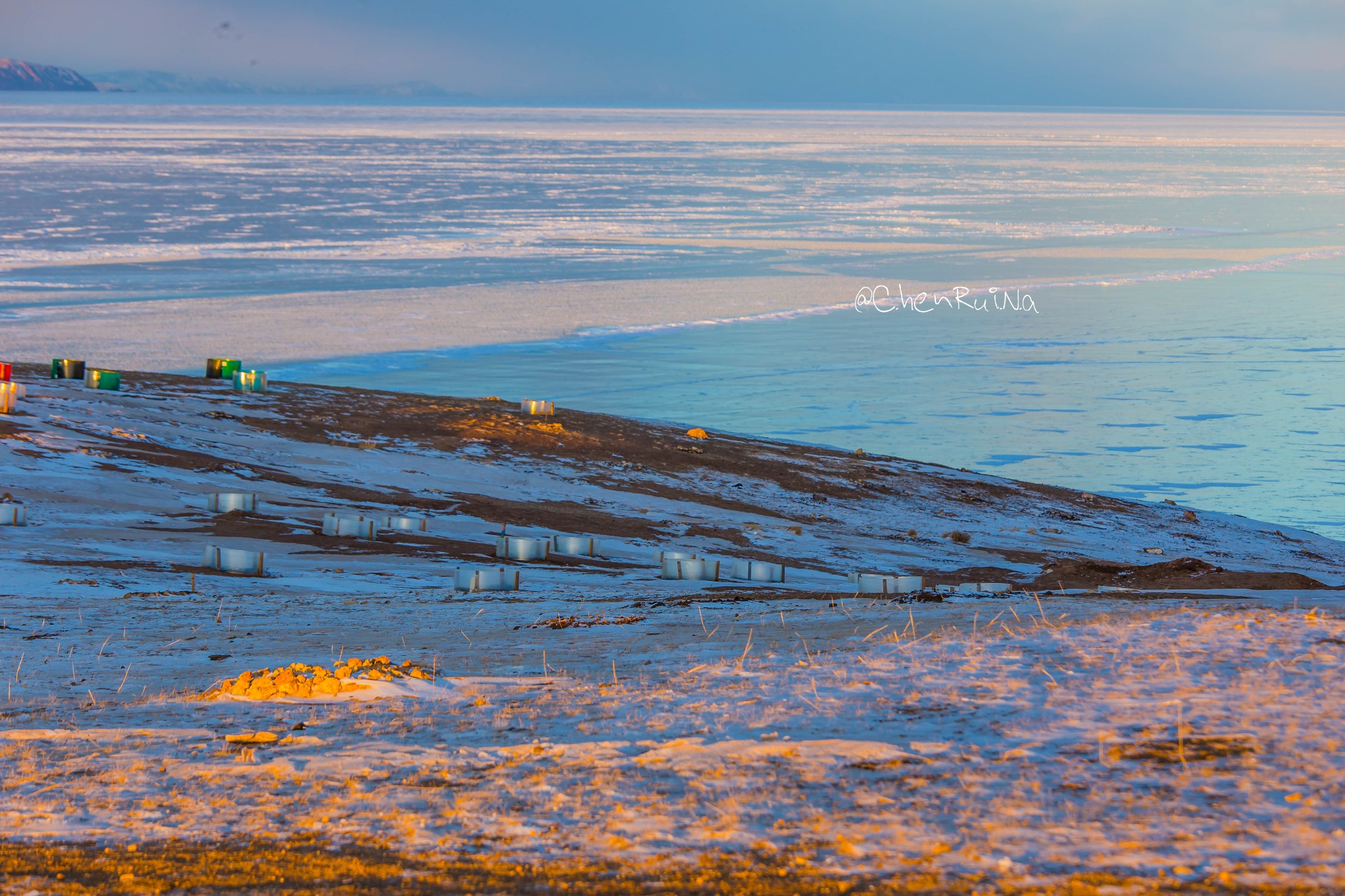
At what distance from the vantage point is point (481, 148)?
83.9m

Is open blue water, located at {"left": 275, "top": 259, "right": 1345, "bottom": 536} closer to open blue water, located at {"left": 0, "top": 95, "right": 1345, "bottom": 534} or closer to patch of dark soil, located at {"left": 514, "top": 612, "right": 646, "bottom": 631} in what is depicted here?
open blue water, located at {"left": 0, "top": 95, "right": 1345, "bottom": 534}

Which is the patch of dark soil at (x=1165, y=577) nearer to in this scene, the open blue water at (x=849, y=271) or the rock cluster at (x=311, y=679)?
the open blue water at (x=849, y=271)

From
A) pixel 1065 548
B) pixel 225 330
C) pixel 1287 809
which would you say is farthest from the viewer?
pixel 225 330

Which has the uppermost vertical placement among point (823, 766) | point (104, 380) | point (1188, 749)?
point (104, 380)

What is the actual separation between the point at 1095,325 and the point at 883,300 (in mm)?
4676

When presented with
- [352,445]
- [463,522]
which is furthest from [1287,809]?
[352,445]

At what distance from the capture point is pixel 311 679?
643 cm

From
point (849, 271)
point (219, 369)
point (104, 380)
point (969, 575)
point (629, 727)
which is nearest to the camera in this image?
point (629, 727)

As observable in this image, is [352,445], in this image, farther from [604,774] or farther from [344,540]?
[604,774]

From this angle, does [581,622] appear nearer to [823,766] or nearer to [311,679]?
[311,679]

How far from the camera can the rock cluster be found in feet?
20.6

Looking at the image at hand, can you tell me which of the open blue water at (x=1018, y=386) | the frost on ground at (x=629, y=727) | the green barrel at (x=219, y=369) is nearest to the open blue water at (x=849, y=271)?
the open blue water at (x=1018, y=386)

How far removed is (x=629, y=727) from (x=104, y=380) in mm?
13717

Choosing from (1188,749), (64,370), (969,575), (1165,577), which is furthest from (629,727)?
(64,370)
